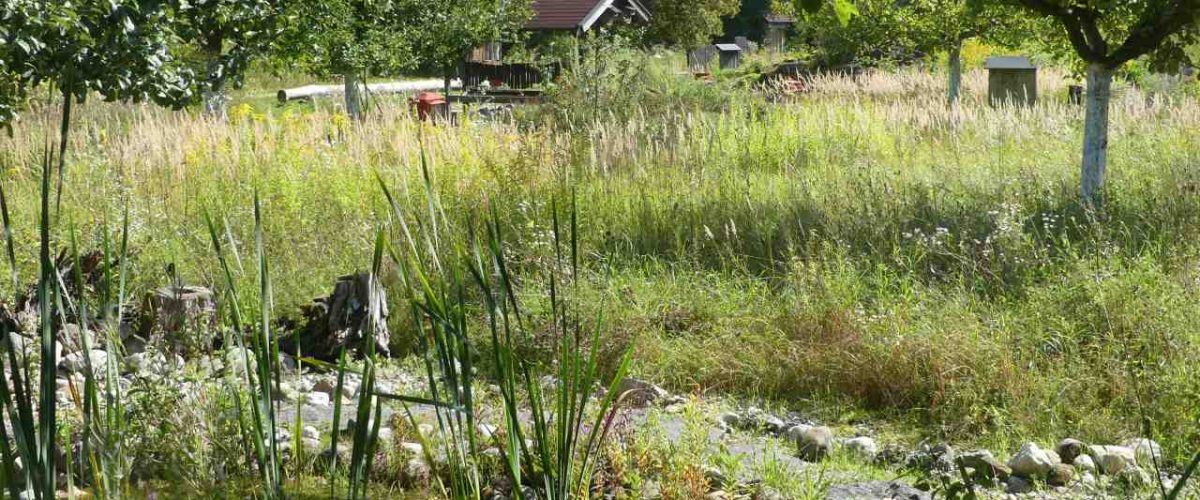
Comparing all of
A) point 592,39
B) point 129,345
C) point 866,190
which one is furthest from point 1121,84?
point 129,345

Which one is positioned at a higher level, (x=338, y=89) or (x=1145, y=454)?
(x=338, y=89)

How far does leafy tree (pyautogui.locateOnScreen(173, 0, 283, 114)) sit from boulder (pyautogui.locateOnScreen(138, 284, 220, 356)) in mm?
2871

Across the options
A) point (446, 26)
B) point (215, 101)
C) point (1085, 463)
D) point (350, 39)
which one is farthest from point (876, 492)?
point (446, 26)

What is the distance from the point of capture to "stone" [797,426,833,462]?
13.5 feet

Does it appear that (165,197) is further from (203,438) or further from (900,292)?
(900,292)

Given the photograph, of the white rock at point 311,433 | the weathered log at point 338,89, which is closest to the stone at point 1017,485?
the white rock at point 311,433

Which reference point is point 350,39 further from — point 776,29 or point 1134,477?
point 776,29

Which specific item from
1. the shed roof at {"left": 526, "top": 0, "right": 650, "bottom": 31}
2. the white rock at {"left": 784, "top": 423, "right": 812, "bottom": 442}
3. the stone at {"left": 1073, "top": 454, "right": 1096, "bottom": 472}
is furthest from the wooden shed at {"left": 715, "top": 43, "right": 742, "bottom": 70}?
the stone at {"left": 1073, "top": 454, "right": 1096, "bottom": 472}

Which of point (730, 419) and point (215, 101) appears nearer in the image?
point (730, 419)

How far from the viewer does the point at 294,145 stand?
9352mm

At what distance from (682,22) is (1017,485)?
39233 mm

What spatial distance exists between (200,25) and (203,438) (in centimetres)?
624

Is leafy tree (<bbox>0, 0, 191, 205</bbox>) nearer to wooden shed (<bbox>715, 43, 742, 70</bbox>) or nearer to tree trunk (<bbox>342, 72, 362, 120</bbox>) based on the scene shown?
tree trunk (<bbox>342, 72, 362, 120</bbox>)

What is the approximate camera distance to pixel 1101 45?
720cm
